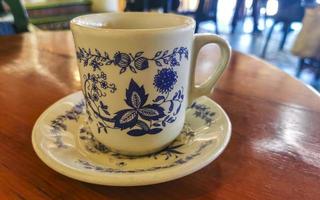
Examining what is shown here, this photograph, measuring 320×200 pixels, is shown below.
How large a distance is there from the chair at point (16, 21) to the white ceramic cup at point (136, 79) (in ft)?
2.37

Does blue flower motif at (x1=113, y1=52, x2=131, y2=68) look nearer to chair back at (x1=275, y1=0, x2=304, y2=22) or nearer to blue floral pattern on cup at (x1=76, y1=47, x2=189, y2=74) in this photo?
blue floral pattern on cup at (x1=76, y1=47, x2=189, y2=74)

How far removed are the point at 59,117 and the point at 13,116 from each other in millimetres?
79

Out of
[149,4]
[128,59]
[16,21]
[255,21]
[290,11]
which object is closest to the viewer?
[128,59]

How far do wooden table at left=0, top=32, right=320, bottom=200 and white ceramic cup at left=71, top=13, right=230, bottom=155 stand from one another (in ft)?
0.17

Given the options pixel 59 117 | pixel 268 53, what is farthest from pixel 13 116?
pixel 268 53

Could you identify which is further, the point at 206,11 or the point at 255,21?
the point at 255,21

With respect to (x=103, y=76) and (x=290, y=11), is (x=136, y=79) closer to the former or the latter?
(x=103, y=76)

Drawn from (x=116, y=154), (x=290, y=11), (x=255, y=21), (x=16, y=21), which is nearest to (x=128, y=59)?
(x=116, y=154)

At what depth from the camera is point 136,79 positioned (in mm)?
271

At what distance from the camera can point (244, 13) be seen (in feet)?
11.9

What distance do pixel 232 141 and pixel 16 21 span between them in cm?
85

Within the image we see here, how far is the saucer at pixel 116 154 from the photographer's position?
0.25 metres

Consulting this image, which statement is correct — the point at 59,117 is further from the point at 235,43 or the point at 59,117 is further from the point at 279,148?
the point at 235,43

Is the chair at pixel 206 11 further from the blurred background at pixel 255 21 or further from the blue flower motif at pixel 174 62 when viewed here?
the blue flower motif at pixel 174 62
